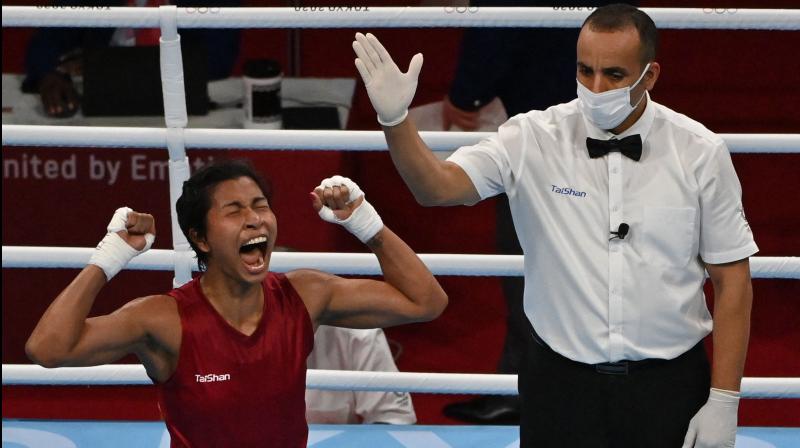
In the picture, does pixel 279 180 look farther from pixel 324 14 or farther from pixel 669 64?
pixel 669 64

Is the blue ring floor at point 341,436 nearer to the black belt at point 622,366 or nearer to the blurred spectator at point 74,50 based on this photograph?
the black belt at point 622,366

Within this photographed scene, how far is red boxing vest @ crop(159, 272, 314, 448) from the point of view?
262 centimetres

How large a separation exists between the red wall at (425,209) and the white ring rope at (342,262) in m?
1.14

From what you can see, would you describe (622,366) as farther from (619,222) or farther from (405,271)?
(405,271)

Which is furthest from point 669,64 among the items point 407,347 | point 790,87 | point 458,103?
point 458,103

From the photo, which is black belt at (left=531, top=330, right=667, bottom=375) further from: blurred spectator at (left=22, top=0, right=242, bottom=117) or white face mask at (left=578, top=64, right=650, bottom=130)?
blurred spectator at (left=22, top=0, right=242, bottom=117)

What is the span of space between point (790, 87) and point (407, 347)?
2.52m

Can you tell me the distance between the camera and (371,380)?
11.0 feet

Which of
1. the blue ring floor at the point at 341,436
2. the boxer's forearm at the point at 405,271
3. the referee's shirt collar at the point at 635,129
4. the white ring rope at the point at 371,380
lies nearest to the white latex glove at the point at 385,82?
the boxer's forearm at the point at 405,271

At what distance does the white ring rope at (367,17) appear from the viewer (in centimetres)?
316

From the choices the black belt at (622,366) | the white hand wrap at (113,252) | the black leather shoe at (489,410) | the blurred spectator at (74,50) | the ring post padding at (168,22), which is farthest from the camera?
the blurred spectator at (74,50)

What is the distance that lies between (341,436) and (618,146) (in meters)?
1.17

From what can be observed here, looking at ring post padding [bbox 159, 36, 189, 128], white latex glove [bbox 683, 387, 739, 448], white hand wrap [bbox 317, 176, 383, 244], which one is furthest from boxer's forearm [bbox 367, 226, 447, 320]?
ring post padding [bbox 159, 36, 189, 128]

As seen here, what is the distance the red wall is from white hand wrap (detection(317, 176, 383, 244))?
1.77 metres
